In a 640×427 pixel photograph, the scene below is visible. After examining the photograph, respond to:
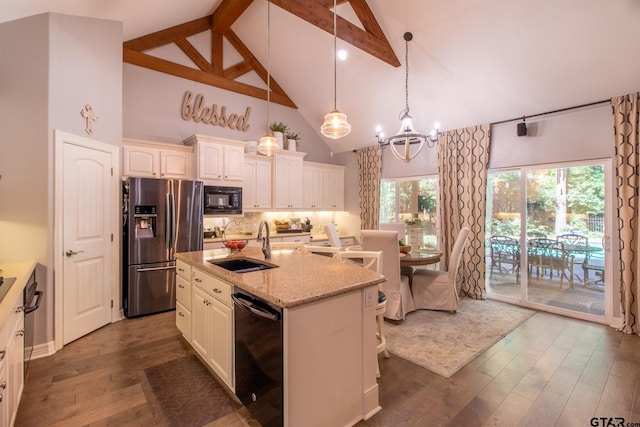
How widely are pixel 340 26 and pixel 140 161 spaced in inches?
130

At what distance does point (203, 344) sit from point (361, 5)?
4.26 metres

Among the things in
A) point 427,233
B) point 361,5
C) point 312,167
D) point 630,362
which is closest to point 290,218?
point 312,167

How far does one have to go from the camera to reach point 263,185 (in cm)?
550

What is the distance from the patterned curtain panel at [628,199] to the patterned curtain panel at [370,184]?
3425 millimetres

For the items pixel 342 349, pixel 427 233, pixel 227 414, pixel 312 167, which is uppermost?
pixel 312 167

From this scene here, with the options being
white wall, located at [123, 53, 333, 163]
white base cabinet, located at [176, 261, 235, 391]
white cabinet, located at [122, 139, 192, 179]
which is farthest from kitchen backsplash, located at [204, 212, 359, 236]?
white base cabinet, located at [176, 261, 235, 391]

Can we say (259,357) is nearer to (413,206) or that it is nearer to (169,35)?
(413,206)

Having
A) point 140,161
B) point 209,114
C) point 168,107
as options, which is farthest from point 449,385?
point 168,107

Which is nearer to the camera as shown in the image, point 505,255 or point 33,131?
point 33,131

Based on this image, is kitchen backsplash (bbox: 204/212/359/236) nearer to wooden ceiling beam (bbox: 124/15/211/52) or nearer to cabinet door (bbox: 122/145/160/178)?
cabinet door (bbox: 122/145/160/178)

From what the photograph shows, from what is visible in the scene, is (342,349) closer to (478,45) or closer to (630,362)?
(630,362)

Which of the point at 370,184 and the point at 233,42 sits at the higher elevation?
the point at 233,42

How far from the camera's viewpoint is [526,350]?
2918mm

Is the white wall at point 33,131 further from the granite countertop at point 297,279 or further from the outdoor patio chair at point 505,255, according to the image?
the outdoor patio chair at point 505,255
